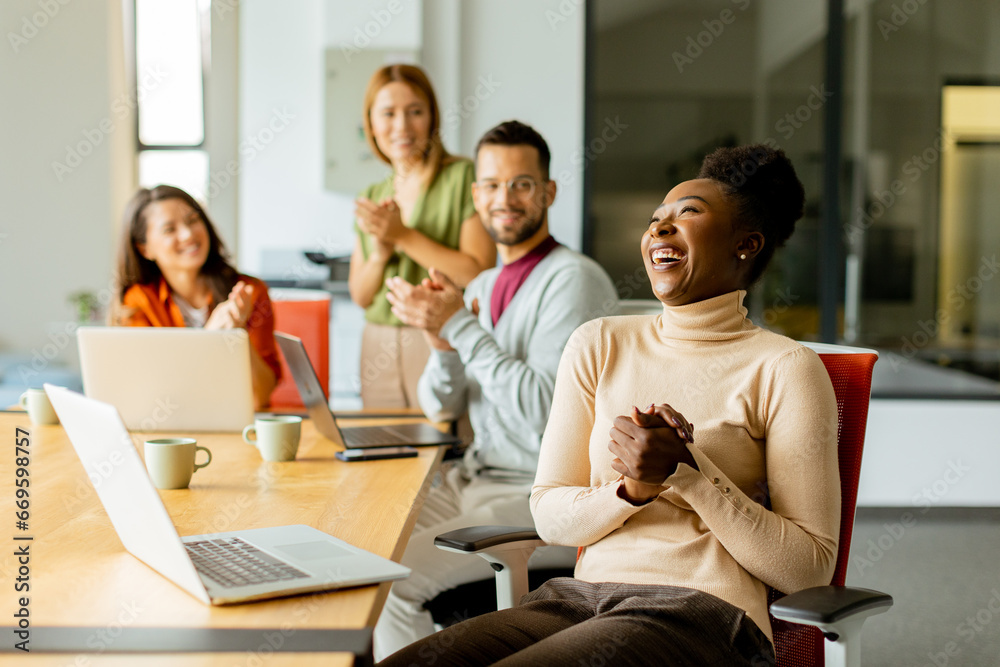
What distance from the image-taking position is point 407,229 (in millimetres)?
2717

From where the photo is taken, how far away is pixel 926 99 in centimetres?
471

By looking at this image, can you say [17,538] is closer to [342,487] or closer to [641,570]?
[342,487]

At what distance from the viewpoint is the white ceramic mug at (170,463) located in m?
1.41

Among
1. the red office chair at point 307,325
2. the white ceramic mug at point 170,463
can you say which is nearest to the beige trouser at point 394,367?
the red office chair at point 307,325


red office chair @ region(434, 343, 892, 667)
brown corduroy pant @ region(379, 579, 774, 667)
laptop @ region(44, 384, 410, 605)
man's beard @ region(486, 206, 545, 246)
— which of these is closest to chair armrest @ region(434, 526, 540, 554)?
red office chair @ region(434, 343, 892, 667)

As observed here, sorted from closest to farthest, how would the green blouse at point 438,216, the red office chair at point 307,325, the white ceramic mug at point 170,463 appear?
the white ceramic mug at point 170,463
the red office chair at point 307,325
the green blouse at point 438,216

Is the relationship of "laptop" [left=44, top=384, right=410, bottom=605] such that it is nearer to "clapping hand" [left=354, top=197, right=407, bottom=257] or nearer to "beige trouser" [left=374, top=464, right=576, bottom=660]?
"beige trouser" [left=374, top=464, right=576, bottom=660]

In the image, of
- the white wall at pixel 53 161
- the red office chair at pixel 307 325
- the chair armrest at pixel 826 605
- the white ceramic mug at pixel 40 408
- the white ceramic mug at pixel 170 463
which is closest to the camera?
the chair armrest at pixel 826 605

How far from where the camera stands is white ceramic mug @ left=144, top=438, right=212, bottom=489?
4.63ft

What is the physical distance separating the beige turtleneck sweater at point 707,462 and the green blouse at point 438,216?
57.5 inches

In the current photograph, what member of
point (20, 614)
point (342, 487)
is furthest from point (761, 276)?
point (20, 614)

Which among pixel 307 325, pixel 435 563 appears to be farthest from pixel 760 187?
pixel 307 325

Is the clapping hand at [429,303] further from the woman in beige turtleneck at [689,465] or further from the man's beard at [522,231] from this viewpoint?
the woman in beige turtleneck at [689,465]

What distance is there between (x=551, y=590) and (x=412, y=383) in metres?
1.66
